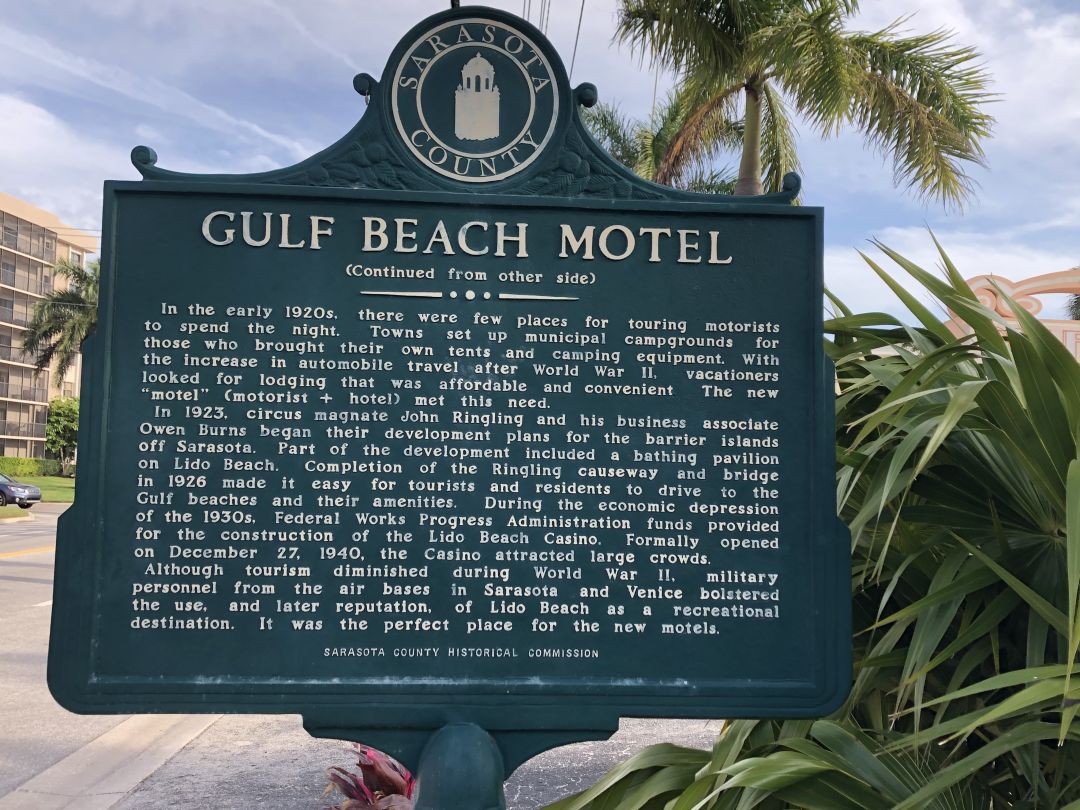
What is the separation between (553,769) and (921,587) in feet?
11.6

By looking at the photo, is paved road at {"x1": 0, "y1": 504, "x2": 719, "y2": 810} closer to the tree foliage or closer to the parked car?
the parked car

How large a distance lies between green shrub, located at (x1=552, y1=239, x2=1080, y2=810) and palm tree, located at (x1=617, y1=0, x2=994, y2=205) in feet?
23.0

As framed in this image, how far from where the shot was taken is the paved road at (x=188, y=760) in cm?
545

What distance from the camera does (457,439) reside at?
A: 2684 millimetres

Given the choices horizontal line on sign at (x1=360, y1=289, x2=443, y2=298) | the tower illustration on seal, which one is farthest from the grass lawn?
the tower illustration on seal

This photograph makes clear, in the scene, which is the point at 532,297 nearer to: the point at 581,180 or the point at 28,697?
the point at 581,180

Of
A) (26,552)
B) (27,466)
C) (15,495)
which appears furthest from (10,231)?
(26,552)

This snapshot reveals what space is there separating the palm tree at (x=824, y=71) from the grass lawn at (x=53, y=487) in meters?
32.0

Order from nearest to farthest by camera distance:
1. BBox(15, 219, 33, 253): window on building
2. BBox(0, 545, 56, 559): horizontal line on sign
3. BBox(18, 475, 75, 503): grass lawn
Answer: BBox(0, 545, 56, 559): horizontal line on sign
BBox(18, 475, 75, 503): grass lawn
BBox(15, 219, 33, 253): window on building

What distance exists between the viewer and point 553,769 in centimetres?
612

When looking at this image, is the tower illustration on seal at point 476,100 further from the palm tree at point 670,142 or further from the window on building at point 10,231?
the window on building at point 10,231

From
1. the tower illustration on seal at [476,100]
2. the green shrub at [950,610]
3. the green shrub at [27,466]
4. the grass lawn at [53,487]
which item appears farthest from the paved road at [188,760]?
the green shrub at [27,466]

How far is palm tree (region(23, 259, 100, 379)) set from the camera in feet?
162

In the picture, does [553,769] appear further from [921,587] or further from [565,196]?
[565,196]
